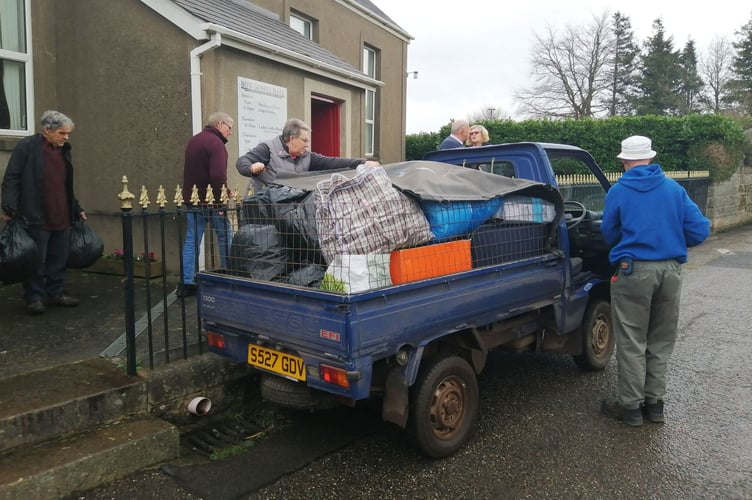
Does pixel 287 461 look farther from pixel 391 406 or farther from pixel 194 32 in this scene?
pixel 194 32

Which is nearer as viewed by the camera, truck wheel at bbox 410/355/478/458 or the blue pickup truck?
the blue pickup truck

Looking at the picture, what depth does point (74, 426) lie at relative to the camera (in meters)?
3.36

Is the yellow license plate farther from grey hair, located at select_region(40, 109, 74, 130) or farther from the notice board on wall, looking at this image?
the notice board on wall

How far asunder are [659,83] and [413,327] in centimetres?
4174

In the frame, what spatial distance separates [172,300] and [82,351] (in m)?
1.56

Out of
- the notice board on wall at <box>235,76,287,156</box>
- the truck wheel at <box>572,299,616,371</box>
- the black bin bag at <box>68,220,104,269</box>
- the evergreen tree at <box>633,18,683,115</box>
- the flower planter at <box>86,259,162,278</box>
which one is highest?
the evergreen tree at <box>633,18,683,115</box>

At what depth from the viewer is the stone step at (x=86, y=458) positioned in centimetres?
288

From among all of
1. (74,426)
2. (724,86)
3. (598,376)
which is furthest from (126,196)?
(724,86)

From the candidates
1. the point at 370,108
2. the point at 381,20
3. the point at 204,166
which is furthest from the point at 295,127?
the point at 381,20

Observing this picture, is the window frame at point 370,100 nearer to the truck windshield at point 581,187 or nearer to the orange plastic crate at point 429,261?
the truck windshield at point 581,187

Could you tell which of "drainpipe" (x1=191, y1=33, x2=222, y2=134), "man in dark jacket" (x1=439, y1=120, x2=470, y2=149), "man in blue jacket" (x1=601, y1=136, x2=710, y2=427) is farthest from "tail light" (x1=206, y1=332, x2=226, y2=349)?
"man in dark jacket" (x1=439, y1=120, x2=470, y2=149)

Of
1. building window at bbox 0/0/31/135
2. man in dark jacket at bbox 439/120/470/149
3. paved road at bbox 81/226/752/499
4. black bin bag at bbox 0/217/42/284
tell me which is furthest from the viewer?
building window at bbox 0/0/31/135

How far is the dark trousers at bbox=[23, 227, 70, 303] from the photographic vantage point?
5.10 m

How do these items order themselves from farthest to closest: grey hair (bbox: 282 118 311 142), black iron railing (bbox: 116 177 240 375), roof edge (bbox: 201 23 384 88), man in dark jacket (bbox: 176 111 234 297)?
roof edge (bbox: 201 23 384 88)
man in dark jacket (bbox: 176 111 234 297)
grey hair (bbox: 282 118 311 142)
black iron railing (bbox: 116 177 240 375)
